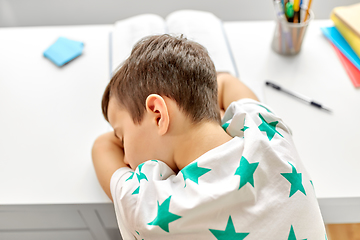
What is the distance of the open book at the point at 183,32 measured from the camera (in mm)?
875

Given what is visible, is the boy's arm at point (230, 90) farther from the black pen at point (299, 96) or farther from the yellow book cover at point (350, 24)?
the yellow book cover at point (350, 24)

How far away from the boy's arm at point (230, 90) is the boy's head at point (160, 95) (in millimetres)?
166

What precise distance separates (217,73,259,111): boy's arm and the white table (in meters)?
0.06

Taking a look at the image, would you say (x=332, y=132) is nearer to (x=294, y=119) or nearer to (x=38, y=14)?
(x=294, y=119)

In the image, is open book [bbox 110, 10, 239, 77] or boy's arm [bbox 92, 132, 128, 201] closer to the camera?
boy's arm [bbox 92, 132, 128, 201]

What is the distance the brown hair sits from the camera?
1.80 ft

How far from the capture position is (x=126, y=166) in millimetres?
643

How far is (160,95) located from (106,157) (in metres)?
0.19

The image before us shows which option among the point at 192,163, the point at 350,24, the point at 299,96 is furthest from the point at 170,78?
the point at 350,24

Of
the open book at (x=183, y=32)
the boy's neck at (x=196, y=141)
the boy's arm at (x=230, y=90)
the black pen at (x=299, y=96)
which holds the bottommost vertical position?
the black pen at (x=299, y=96)

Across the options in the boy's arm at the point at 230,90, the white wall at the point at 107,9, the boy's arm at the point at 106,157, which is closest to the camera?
the boy's arm at the point at 106,157

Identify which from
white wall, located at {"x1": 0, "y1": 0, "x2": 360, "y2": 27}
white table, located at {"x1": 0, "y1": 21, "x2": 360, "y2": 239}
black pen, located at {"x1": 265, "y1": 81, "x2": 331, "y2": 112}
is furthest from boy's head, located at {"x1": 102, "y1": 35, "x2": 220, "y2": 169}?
white wall, located at {"x1": 0, "y1": 0, "x2": 360, "y2": 27}

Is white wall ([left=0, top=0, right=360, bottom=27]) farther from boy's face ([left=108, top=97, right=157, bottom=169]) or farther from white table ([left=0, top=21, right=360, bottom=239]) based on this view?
boy's face ([left=108, top=97, right=157, bottom=169])

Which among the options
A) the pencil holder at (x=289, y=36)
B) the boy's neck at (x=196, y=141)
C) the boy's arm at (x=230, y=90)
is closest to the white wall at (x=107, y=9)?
the pencil holder at (x=289, y=36)
